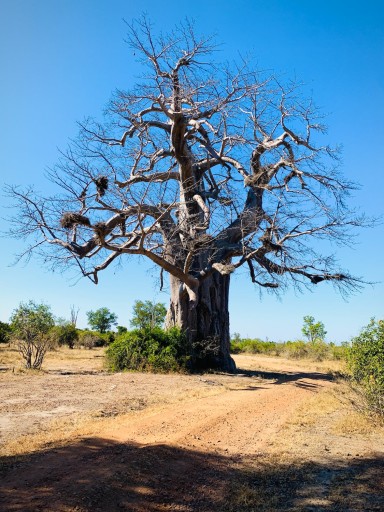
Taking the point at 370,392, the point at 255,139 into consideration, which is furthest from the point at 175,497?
the point at 255,139

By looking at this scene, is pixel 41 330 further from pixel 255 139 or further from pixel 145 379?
pixel 255 139

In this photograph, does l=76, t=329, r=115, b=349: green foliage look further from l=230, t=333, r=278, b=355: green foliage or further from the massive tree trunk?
the massive tree trunk

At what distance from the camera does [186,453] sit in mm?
4918

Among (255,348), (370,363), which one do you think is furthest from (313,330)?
A: (370,363)

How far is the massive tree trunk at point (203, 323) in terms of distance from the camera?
48.9ft

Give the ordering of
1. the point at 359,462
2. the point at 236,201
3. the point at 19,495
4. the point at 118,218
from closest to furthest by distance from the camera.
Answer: the point at 19,495 → the point at 359,462 → the point at 118,218 → the point at 236,201

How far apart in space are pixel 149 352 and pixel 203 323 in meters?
2.74

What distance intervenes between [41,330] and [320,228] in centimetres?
958

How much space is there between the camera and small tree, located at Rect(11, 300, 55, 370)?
13.9 meters

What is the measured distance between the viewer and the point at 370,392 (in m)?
6.39

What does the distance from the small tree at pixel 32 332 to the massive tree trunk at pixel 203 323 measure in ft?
13.6

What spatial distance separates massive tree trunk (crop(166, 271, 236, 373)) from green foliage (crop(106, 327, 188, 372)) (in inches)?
30.3

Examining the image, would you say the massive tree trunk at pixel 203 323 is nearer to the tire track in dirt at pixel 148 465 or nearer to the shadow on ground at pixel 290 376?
the shadow on ground at pixel 290 376

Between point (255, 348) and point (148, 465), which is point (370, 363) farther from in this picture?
point (255, 348)
